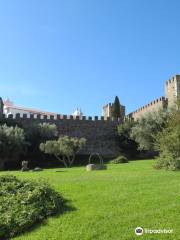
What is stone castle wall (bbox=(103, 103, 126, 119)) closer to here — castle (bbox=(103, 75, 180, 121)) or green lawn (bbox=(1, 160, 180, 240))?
castle (bbox=(103, 75, 180, 121))

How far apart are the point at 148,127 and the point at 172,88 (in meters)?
6.89

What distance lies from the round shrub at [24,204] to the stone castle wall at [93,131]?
1054 inches

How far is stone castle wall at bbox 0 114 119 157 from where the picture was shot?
3678 cm

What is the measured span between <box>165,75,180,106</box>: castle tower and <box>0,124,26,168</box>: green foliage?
13687 mm

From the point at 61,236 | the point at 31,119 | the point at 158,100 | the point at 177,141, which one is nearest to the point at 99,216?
the point at 61,236

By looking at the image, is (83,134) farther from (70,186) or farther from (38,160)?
(70,186)

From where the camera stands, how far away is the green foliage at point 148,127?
98.5 ft

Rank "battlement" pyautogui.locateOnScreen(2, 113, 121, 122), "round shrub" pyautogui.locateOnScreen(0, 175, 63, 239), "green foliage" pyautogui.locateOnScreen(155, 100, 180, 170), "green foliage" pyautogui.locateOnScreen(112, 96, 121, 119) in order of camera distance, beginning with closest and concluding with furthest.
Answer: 1. "round shrub" pyautogui.locateOnScreen(0, 175, 63, 239)
2. "green foliage" pyautogui.locateOnScreen(155, 100, 180, 170)
3. "battlement" pyautogui.locateOnScreen(2, 113, 121, 122)
4. "green foliage" pyautogui.locateOnScreen(112, 96, 121, 119)

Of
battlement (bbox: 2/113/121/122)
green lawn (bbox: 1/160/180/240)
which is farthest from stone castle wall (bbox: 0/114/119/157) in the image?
green lawn (bbox: 1/160/180/240)

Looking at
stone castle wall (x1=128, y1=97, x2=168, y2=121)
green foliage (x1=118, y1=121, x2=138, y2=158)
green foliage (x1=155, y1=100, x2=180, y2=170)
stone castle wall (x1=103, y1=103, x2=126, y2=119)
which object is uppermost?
stone castle wall (x1=103, y1=103, x2=126, y2=119)

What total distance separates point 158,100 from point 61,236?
103ft

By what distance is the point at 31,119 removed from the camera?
3541 cm

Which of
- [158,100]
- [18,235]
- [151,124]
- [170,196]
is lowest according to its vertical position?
[18,235]

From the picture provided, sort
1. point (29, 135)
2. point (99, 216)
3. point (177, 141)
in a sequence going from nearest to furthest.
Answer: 1. point (99, 216)
2. point (177, 141)
3. point (29, 135)
